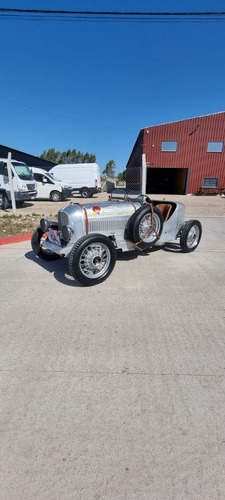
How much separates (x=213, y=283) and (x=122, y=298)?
1512 mm

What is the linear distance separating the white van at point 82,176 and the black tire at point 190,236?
13.7 meters

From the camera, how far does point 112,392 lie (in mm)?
1924

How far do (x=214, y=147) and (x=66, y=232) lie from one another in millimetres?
24416

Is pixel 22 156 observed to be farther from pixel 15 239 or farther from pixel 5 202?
pixel 15 239

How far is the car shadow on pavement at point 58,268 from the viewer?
3.89m

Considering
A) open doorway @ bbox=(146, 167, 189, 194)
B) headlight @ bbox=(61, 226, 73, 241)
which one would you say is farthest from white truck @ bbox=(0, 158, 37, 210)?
open doorway @ bbox=(146, 167, 189, 194)

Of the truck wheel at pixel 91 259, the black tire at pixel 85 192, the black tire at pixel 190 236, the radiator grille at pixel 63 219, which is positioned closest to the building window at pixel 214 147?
the black tire at pixel 85 192

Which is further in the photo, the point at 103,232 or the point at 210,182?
the point at 210,182

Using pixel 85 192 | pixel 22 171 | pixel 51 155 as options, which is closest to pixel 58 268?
pixel 22 171

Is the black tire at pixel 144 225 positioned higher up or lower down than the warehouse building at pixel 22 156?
lower down

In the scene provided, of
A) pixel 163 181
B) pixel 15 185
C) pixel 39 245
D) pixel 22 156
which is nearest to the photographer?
pixel 39 245

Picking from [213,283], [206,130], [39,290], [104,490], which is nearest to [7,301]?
[39,290]

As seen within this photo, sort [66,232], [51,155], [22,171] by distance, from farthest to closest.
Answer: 1. [51,155]
2. [22,171]
3. [66,232]

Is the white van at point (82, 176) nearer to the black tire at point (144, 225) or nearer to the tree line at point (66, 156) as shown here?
the black tire at point (144, 225)
